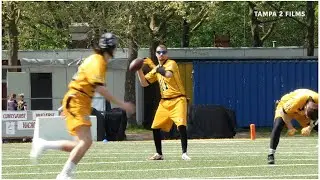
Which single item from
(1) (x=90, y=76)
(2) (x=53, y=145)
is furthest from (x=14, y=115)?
(1) (x=90, y=76)

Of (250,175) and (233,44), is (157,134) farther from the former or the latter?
(233,44)

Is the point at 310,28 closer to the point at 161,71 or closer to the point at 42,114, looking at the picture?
the point at 42,114

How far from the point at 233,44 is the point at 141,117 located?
2581 centimetres

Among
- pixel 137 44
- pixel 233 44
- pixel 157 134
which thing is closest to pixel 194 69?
pixel 137 44

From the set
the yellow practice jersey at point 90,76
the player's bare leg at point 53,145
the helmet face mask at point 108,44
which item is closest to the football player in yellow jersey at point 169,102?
the player's bare leg at point 53,145

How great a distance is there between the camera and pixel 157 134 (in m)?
15.2

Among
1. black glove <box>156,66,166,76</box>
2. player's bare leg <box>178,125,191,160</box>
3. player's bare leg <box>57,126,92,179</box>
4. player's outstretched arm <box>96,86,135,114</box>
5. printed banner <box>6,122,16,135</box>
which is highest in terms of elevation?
black glove <box>156,66,166,76</box>

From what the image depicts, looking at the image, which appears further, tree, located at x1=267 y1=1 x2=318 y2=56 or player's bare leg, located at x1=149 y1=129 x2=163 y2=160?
tree, located at x1=267 y1=1 x2=318 y2=56

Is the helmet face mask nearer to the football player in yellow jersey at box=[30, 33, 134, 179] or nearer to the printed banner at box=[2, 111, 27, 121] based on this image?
the football player in yellow jersey at box=[30, 33, 134, 179]

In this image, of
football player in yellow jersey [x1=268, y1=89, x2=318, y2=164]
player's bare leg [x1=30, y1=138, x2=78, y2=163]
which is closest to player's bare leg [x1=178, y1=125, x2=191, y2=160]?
football player in yellow jersey [x1=268, y1=89, x2=318, y2=164]

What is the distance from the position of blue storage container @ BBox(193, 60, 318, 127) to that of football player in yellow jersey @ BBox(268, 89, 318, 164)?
20.4 m

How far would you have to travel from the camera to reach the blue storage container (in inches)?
1346

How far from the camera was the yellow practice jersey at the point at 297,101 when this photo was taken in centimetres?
1306

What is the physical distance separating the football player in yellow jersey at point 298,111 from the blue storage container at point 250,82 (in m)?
20.4
